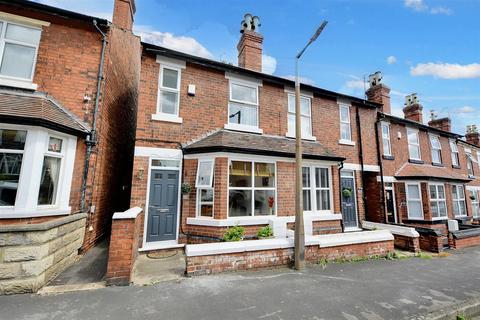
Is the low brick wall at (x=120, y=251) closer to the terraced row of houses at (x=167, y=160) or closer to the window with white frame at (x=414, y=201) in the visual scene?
the terraced row of houses at (x=167, y=160)

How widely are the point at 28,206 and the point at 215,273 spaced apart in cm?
442

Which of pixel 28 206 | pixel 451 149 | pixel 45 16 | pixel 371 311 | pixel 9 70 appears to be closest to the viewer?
pixel 371 311

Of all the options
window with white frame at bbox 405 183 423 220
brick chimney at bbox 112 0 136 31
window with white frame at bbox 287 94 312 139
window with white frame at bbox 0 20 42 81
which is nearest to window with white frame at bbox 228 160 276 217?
window with white frame at bbox 287 94 312 139

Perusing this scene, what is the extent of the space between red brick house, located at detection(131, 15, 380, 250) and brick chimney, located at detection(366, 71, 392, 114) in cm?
518

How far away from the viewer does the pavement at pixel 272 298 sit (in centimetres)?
346

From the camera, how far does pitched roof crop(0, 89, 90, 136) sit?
190 inches

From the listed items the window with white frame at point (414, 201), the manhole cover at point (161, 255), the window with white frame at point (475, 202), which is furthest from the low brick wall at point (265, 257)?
the window with white frame at point (475, 202)

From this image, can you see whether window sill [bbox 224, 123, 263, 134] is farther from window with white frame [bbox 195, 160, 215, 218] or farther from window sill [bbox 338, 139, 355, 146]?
window sill [bbox 338, 139, 355, 146]

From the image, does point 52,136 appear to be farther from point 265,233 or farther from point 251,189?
point 265,233

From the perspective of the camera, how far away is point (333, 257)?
611 cm

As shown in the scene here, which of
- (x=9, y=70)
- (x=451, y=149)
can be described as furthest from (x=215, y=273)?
(x=451, y=149)

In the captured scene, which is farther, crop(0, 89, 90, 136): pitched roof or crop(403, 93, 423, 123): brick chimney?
crop(403, 93, 423, 123): brick chimney

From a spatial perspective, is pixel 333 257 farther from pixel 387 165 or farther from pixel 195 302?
pixel 387 165

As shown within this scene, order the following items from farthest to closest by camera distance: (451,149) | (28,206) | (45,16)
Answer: (451,149)
(45,16)
(28,206)
